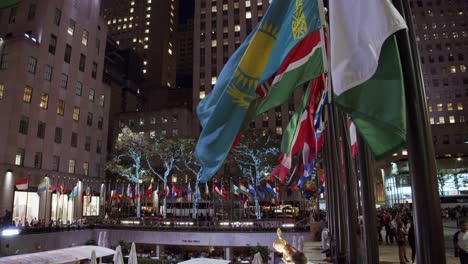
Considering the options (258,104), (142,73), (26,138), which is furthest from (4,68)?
(142,73)

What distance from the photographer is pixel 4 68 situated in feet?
145

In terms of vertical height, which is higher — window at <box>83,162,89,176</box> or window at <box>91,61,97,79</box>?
window at <box>91,61,97,79</box>

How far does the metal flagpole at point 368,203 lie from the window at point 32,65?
48.4 metres

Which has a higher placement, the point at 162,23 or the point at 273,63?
the point at 162,23

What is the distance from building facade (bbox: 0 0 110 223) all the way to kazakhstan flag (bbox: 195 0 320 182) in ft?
133

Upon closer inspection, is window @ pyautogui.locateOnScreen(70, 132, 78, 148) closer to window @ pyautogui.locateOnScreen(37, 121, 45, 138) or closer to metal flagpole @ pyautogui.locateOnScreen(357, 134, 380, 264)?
window @ pyautogui.locateOnScreen(37, 121, 45, 138)

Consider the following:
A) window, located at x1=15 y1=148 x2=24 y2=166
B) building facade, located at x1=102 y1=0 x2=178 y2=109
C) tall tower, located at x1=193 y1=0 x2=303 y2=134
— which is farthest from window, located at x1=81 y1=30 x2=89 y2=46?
building facade, located at x1=102 y1=0 x2=178 y2=109

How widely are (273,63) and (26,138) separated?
152 feet

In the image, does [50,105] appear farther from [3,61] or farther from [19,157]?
[19,157]

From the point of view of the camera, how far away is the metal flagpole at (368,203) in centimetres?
591

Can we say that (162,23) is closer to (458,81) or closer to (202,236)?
(458,81)

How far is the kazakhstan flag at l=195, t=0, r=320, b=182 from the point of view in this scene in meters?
5.40

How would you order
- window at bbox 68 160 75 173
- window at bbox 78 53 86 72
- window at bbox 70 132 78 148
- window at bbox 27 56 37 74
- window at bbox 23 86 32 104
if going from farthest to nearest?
window at bbox 78 53 86 72 → window at bbox 70 132 78 148 → window at bbox 68 160 75 173 → window at bbox 27 56 37 74 → window at bbox 23 86 32 104

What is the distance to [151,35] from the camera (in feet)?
500
